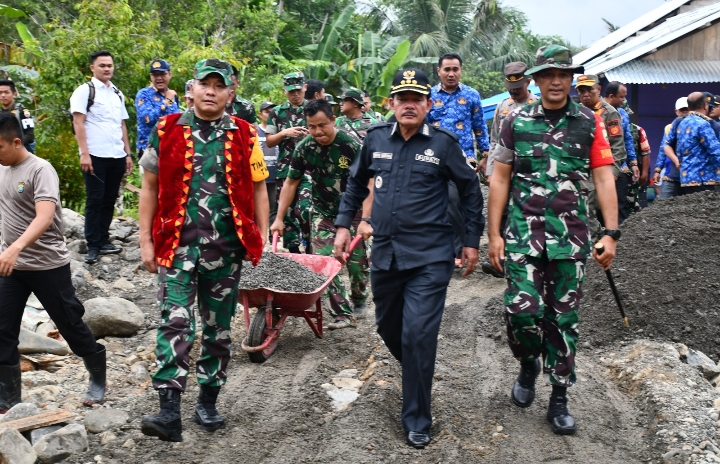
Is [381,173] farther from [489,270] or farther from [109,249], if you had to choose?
[109,249]

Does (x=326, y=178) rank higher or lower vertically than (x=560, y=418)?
higher

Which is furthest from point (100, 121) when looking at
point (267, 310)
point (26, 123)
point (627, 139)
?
point (627, 139)

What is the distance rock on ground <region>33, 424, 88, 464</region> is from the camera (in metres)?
4.63

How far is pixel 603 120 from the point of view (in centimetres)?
959

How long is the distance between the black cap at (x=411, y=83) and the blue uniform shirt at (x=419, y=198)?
233 millimetres

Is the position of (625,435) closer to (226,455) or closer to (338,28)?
(226,455)

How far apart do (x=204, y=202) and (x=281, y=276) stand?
2.12 meters

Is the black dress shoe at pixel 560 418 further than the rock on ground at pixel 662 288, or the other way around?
the rock on ground at pixel 662 288

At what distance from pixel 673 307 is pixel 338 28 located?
64.4 feet

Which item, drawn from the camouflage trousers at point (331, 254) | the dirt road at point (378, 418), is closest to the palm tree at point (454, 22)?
the camouflage trousers at point (331, 254)

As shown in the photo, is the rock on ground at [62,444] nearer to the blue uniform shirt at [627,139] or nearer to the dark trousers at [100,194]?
the dark trousers at [100,194]

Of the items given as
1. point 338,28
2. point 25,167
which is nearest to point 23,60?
point 338,28

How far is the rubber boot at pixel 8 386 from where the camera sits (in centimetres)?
539

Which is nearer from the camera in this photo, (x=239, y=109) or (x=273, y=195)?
(x=239, y=109)
